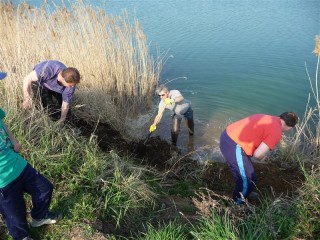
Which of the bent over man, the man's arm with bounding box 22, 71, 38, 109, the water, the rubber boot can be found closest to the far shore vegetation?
the man's arm with bounding box 22, 71, 38, 109

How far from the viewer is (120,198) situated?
3195 mm

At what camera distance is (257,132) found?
3453 millimetres

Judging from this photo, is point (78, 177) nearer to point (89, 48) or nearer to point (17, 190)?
point (17, 190)

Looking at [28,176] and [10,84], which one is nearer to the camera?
[28,176]

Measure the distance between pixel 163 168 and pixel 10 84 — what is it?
7.92 feet

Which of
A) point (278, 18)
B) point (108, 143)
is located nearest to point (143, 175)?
point (108, 143)

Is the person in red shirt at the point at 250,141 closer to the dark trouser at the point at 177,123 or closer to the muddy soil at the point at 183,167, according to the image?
the muddy soil at the point at 183,167

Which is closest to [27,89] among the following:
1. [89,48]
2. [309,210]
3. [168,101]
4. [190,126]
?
[89,48]

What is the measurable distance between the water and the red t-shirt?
2.18m

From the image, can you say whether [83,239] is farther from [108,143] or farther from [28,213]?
[108,143]

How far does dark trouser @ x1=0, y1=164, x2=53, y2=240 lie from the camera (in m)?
2.50

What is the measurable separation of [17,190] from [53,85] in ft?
7.73

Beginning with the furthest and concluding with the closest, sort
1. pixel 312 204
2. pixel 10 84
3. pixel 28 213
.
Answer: pixel 10 84 < pixel 28 213 < pixel 312 204

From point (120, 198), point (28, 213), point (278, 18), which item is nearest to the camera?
point (28, 213)
